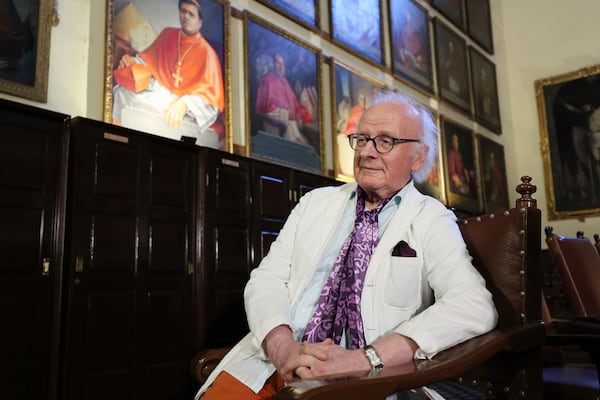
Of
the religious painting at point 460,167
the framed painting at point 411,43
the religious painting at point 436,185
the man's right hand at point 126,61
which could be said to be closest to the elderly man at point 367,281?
the man's right hand at point 126,61

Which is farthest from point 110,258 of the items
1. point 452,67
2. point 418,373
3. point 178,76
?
point 452,67

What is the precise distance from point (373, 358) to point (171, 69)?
187 inches

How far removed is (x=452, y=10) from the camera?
1213 cm

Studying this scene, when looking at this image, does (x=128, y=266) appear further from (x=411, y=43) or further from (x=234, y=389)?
(x=411, y=43)

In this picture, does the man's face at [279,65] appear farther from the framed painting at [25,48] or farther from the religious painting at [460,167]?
the religious painting at [460,167]

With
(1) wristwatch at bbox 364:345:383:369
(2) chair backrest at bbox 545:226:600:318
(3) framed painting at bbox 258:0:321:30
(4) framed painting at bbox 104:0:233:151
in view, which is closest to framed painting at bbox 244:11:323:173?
(3) framed painting at bbox 258:0:321:30

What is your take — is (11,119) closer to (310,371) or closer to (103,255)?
(103,255)

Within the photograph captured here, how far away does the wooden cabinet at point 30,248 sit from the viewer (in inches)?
149

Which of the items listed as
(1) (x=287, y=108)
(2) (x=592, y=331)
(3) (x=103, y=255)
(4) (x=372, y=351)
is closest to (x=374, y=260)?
(4) (x=372, y=351)

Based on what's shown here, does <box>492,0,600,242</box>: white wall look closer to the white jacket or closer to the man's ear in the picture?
the man's ear

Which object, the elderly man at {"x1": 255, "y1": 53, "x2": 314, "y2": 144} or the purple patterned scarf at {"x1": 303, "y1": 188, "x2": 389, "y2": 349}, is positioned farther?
the elderly man at {"x1": 255, "y1": 53, "x2": 314, "y2": 144}

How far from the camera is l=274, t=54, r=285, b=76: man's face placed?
23.3 feet

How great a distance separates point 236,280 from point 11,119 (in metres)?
2.64

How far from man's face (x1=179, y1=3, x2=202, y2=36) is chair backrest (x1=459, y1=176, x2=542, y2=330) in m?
4.81
